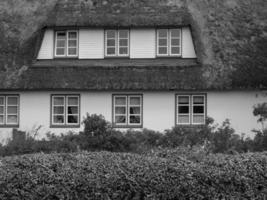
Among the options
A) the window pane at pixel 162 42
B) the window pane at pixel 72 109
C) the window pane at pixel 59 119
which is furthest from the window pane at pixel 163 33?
the window pane at pixel 59 119

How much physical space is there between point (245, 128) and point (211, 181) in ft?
47.3

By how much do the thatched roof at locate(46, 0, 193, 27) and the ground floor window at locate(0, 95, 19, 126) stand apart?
13.4 feet

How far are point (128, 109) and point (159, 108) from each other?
4.87 ft

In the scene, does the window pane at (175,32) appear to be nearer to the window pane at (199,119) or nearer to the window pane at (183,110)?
the window pane at (183,110)

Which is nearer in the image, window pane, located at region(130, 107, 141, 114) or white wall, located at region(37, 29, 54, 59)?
window pane, located at region(130, 107, 141, 114)

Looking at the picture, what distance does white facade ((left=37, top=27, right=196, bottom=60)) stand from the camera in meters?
24.7

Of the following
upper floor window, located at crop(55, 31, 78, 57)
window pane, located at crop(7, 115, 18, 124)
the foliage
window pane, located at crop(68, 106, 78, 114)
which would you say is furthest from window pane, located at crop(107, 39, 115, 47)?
the foliage

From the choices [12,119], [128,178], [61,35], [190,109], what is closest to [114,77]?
[61,35]

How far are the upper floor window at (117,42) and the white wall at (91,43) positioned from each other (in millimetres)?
300

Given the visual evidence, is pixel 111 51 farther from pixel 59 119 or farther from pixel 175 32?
pixel 59 119

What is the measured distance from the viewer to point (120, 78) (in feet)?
77.2

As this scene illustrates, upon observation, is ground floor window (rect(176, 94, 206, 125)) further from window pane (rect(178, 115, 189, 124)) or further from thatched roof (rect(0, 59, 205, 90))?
thatched roof (rect(0, 59, 205, 90))

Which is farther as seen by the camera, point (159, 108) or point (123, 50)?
point (123, 50)

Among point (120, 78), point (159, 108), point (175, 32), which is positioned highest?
point (175, 32)
